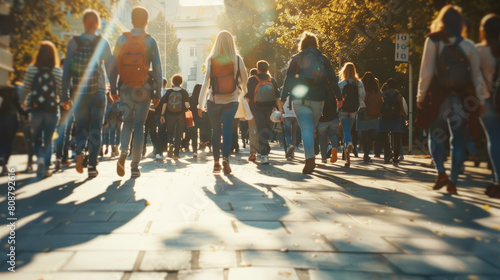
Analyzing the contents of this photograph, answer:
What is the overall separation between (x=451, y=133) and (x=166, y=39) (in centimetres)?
8667

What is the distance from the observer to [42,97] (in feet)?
7.99

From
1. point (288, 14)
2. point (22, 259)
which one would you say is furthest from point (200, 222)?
point (288, 14)

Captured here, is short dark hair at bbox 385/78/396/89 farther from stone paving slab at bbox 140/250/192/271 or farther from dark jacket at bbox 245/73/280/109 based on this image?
stone paving slab at bbox 140/250/192/271

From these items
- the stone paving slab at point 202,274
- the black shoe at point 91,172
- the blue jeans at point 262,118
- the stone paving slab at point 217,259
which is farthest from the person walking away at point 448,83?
the blue jeans at point 262,118

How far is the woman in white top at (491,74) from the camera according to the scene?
2777 millimetres

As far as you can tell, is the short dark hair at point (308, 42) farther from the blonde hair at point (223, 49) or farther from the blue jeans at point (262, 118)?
the blue jeans at point (262, 118)

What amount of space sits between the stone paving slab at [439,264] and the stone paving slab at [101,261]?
57.3 inches

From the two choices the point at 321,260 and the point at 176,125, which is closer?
the point at 321,260

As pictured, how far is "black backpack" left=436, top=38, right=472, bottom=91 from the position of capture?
12.1 ft

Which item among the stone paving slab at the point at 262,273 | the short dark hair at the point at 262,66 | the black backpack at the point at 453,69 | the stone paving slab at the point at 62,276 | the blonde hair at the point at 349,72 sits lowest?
the stone paving slab at the point at 262,273

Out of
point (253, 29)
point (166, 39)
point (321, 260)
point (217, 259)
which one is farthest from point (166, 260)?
point (166, 39)

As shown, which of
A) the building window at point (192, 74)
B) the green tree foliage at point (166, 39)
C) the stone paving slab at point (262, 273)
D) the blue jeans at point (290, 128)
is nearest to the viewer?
the stone paving slab at point (262, 273)

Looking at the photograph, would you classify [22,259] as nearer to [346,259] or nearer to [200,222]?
[200,222]

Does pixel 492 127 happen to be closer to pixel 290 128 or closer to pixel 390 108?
pixel 390 108
